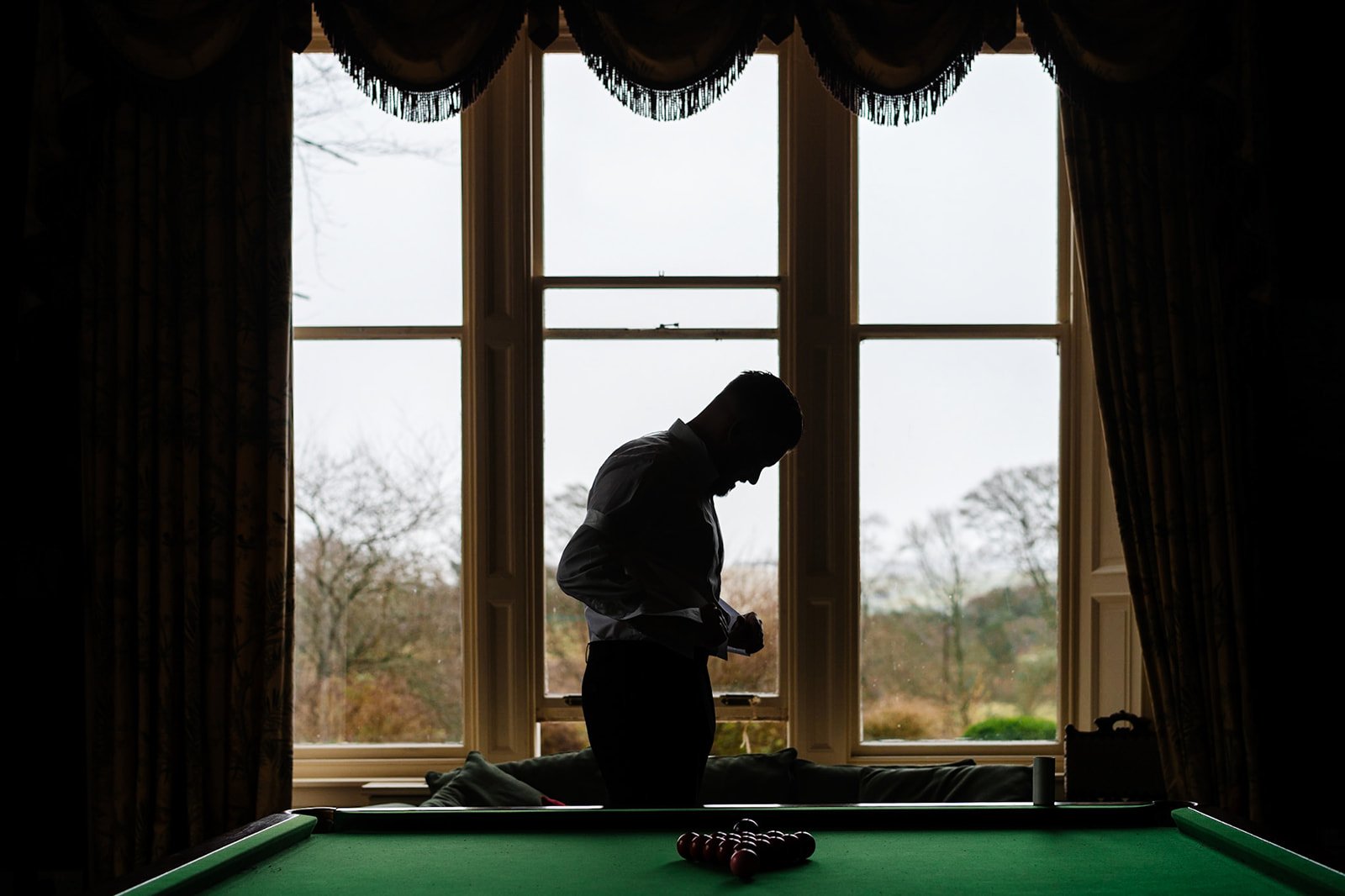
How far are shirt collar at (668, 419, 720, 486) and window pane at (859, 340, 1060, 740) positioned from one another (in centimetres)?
119

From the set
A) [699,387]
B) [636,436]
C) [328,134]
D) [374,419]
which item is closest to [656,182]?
[699,387]

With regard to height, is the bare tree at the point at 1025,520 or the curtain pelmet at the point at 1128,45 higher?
the curtain pelmet at the point at 1128,45

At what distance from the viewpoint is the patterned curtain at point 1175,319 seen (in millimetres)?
3348

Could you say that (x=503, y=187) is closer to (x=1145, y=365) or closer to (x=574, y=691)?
(x=574, y=691)

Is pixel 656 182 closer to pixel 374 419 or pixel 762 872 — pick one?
pixel 374 419

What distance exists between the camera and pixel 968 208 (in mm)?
3805

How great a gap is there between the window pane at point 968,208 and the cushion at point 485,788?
1.81m

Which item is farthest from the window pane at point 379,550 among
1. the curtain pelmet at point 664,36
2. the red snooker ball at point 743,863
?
the red snooker ball at point 743,863

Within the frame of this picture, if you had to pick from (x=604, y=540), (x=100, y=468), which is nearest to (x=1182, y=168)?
(x=604, y=540)

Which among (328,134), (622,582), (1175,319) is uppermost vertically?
(328,134)

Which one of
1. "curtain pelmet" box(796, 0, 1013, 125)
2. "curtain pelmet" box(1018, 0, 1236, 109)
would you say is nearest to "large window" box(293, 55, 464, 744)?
"curtain pelmet" box(796, 0, 1013, 125)

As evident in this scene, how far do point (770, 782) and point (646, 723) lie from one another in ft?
3.35

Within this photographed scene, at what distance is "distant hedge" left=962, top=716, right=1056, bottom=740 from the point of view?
145 inches

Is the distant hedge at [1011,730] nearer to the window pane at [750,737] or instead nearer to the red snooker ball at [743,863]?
the window pane at [750,737]
